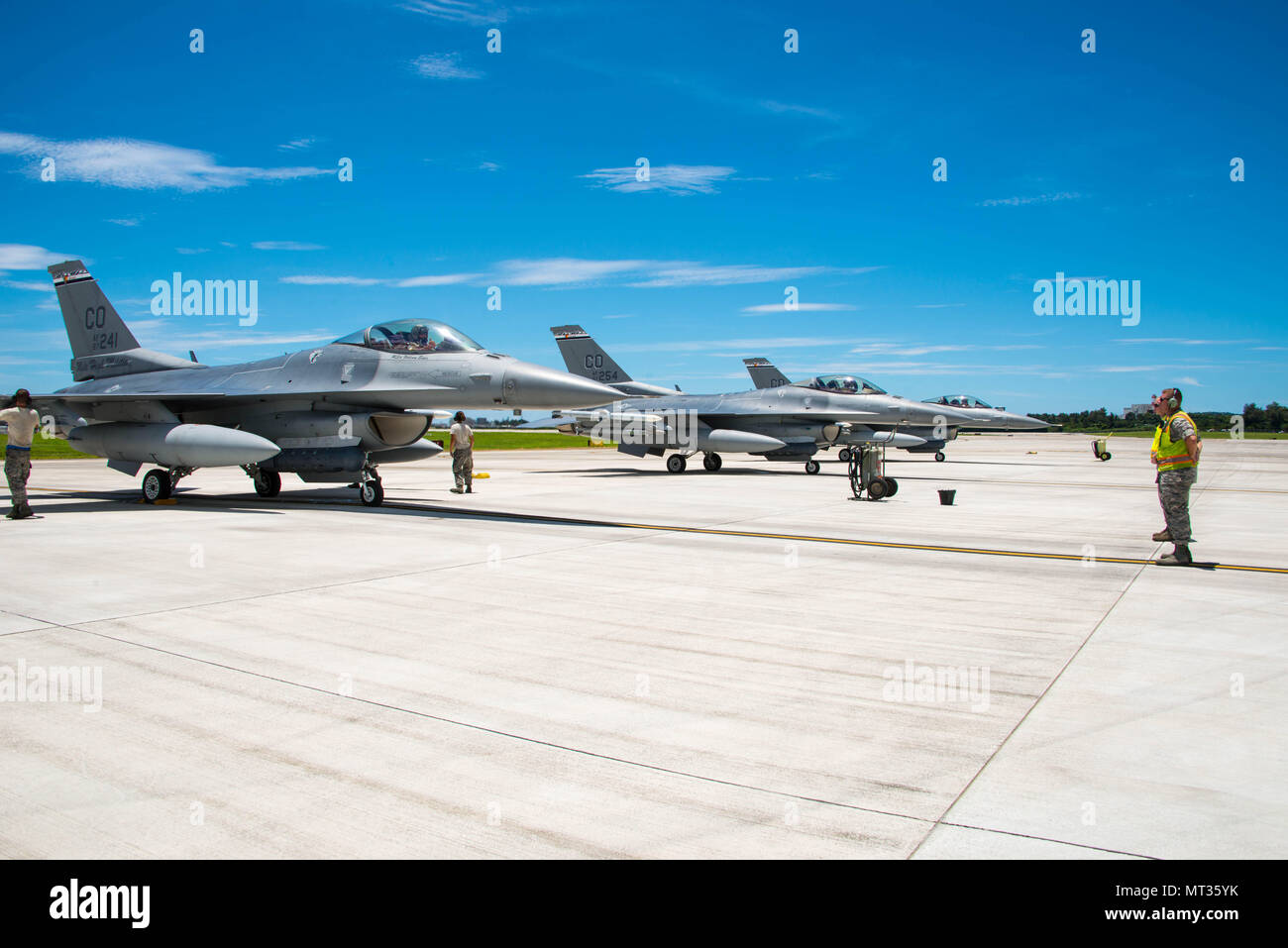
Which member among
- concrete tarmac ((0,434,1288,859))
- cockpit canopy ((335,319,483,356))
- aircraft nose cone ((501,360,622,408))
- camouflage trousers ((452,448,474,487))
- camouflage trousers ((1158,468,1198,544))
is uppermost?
cockpit canopy ((335,319,483,356))

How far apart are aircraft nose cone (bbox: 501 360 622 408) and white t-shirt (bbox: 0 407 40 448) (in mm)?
6894

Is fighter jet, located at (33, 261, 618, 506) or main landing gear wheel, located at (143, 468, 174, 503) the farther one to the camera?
main landing gear wheel, located at (143, 468, 174, 503)

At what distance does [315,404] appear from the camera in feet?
45.8

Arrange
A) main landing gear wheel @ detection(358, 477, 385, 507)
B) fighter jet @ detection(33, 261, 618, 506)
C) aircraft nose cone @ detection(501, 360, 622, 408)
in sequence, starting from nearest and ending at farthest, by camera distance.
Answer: aircraft nose cone @ detection(501, 360, 622, 408), fighter jet @ detection(33, 261, 618, 506), main landing gear wheel @ detection(358, 477, 385, 507)

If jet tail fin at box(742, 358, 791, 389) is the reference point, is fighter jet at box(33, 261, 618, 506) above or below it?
below

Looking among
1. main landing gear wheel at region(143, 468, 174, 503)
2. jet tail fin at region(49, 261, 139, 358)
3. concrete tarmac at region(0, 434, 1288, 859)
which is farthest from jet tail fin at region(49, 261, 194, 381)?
concrete tarmac at region(0, 434, 1288, 859)

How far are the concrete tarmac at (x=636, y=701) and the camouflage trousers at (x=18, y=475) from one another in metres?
3.08

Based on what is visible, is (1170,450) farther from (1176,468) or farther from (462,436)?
(462,436)

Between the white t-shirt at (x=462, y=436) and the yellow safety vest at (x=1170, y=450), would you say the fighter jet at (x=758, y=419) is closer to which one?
the white t-shirt at (x=462, y=436)

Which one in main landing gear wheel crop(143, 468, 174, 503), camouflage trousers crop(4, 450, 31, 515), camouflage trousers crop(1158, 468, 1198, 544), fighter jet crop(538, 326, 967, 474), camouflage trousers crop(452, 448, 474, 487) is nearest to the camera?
camouflage trousers crop(1158, 468, 1198, 544)

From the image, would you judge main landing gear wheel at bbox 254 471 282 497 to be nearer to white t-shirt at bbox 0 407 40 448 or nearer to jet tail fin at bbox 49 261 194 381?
jet tail fin at bbox 49 261 194 381

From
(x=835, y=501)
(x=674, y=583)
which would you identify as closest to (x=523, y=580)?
(x=674, y=583)

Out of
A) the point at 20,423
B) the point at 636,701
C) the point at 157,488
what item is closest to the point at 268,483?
the point at 157,488

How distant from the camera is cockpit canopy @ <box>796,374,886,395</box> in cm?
2578
